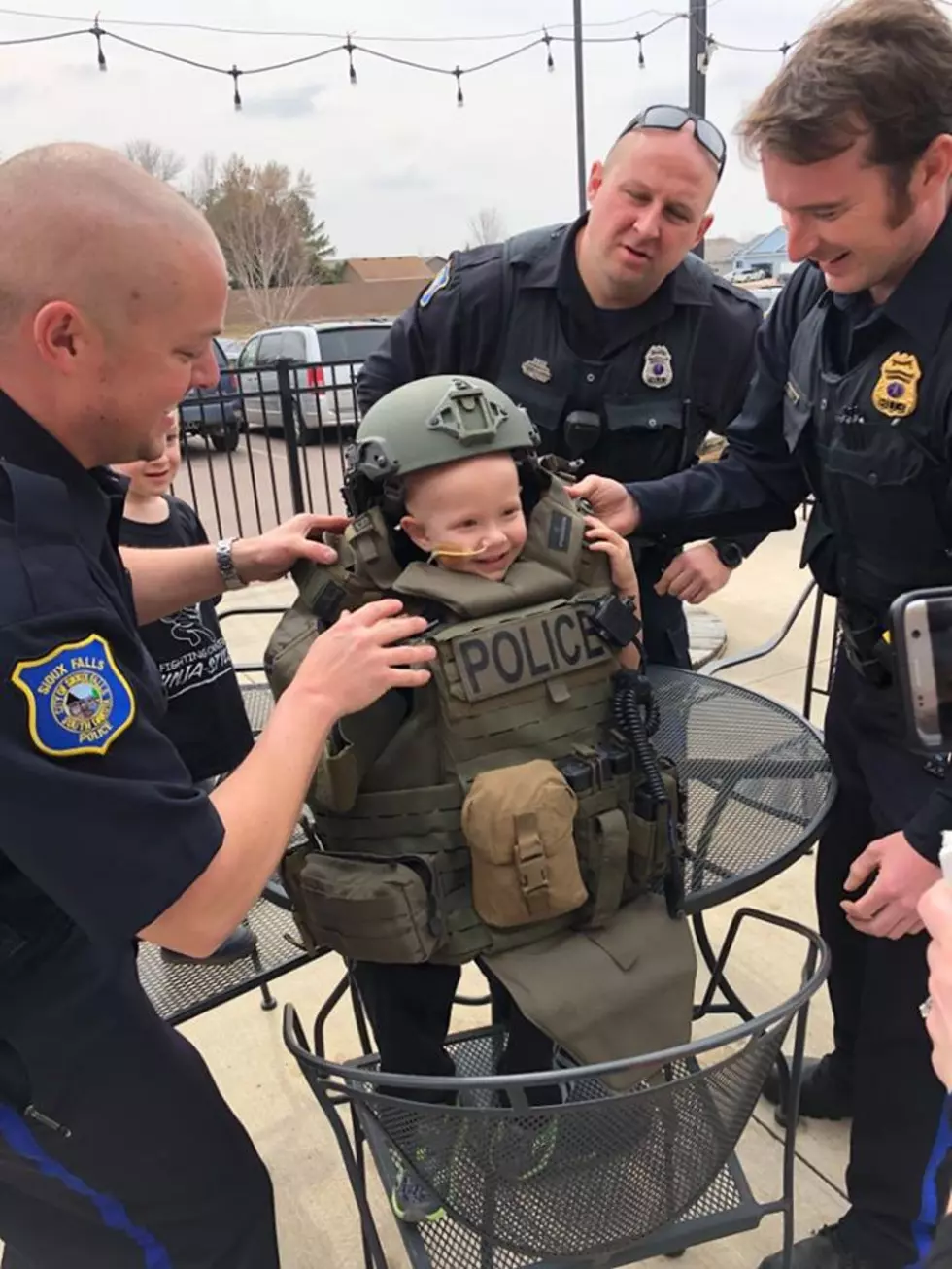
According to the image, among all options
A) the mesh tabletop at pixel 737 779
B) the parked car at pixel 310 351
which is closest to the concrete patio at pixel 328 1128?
the mesh tabletop at pixel 737 779

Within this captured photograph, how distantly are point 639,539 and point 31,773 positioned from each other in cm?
163

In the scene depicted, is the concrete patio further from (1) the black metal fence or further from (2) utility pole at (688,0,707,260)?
(2) utility pole at (688,0,707,260)

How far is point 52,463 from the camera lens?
1224mm

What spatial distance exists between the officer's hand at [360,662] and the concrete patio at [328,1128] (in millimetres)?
1442

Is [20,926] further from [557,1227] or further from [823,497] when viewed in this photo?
[823,497]

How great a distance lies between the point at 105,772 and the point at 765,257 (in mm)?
48582

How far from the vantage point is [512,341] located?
2.57 m

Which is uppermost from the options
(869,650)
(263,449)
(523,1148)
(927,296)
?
(927,296)

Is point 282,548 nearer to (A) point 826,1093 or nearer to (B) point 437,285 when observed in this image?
(B) point 437,285

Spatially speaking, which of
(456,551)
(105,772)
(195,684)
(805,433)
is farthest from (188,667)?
(805,433)

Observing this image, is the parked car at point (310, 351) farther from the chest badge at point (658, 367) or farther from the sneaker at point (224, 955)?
the sneaker at point (224, 955)

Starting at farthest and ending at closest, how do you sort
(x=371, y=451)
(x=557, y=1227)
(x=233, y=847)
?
(x=371, y=451) < (x=557, y=1227) < (x=233, y=847)

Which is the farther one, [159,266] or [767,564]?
[767,564]

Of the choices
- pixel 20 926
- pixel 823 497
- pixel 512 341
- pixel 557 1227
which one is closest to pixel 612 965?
pixel 557 1227
